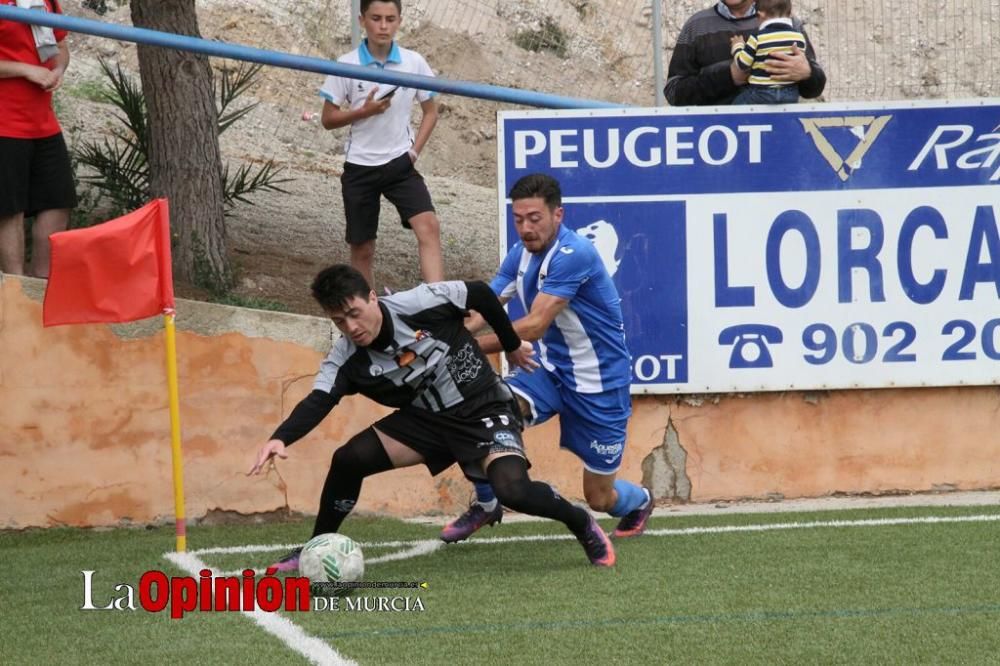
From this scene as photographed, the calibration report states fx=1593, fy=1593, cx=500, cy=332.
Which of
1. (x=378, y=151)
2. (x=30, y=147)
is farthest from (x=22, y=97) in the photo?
(x=378, y=151)

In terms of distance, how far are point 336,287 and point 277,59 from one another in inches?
126

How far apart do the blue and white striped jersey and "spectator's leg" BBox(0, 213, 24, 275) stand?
3132 millimetres

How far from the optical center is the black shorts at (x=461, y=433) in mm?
7410

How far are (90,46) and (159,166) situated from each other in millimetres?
11364

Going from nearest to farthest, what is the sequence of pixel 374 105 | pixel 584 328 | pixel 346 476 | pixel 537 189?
1. pixel 346 476
2. pixel 537 189
3. pixel 584 328
4. pixel 374 105

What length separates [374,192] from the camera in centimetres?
985

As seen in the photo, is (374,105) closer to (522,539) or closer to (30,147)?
(30,147)

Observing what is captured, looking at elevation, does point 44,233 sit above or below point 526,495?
above

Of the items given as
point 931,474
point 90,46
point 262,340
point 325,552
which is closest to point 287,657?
point 325,552

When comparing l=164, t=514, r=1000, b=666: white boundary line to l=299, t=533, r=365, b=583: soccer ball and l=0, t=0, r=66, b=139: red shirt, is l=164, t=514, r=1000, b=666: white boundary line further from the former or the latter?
l=0, t=0, r=66, b=139: red shirt

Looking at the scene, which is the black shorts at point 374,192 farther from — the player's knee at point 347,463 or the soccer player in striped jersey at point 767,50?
the player's knee at point 347,463

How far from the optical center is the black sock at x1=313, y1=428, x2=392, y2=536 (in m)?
7.37

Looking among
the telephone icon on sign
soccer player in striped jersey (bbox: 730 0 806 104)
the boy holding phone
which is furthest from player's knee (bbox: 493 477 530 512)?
soccer player in striped jersey (bbox: 730 0 806 104)

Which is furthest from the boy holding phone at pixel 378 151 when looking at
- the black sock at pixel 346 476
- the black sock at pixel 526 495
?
the black sock at pixel 526 495
